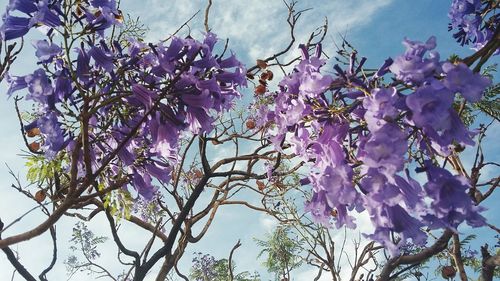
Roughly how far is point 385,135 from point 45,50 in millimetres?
1186

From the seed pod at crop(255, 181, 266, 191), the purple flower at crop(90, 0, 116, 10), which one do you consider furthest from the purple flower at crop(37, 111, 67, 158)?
the seed pod at crop(255, 181, 266, 191)

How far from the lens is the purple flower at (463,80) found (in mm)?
1010

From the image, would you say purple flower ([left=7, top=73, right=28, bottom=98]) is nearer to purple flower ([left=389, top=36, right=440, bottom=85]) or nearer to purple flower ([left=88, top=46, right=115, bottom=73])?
purple flower ([left=88, top=46, right=115, bottom=73])

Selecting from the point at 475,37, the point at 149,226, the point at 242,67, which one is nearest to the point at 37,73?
the point at 242,67

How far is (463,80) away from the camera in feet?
3.34

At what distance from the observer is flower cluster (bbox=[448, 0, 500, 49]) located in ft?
8.33

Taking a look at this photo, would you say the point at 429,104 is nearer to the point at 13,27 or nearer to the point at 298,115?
the point at 298,115

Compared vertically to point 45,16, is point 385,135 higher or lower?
lower

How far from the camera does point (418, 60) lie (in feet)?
3.47

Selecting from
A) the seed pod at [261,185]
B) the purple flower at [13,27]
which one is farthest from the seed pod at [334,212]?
the seed pod at [261,185]

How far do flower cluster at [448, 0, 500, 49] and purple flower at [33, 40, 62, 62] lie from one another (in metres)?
1.89

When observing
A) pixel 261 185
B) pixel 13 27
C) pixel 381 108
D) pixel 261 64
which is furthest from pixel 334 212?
pixel 261 185

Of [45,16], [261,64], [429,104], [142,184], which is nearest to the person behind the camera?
[429,104]

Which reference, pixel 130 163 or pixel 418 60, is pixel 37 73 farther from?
pixel 418 60
